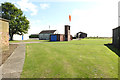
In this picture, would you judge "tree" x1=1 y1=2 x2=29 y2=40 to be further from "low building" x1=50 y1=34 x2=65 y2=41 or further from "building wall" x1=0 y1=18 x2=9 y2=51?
"building wall" x1=0 y1=18 x2=9 y2=51

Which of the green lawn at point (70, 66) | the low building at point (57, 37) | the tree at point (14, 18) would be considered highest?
the tree at point (14, 18)

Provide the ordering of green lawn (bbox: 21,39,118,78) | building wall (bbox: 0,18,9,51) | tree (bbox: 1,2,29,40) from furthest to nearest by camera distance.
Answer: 1. tree (bbox: 1,2,29,40)
2. building wall (bbox: 0,18,9,51)
3. green lawn (bbox: 21,39,118,78)

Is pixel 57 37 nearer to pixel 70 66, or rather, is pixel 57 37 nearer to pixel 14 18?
pixel 14 18

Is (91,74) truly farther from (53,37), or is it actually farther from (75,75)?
(53,37)

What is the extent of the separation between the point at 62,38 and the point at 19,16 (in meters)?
18.8

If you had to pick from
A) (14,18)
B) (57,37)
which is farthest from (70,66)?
(14,18)

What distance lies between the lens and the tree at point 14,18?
31413 mm

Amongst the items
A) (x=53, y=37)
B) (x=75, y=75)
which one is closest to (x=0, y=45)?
(x=75, y=75)

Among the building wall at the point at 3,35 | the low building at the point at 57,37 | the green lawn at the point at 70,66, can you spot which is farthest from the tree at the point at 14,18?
the green lawn at the point at 70,66

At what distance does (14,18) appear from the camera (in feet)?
107

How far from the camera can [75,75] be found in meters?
4.07

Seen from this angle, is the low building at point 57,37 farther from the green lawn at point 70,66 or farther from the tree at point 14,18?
the green lawn at point 70,66

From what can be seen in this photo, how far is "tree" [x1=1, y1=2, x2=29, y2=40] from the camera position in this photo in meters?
31.4

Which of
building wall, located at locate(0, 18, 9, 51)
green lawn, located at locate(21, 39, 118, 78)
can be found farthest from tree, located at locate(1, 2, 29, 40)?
green lawn, located at locate(21, 39, 118, 78)
